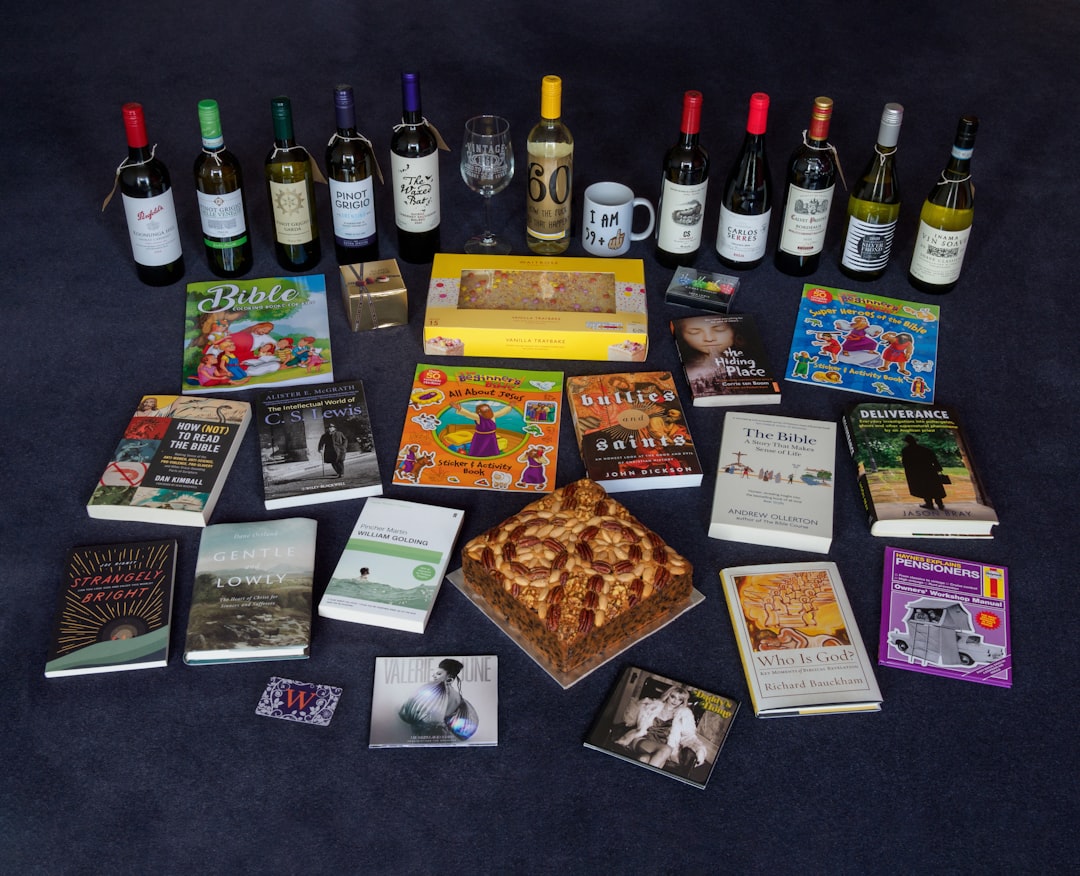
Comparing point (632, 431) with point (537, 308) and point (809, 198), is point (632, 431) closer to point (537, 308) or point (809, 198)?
point (537, 308)

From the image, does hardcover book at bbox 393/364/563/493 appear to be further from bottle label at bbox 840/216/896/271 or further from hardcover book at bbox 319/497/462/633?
bottle label at bbox 840/216/896/271

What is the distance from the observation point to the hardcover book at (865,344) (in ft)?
5.50

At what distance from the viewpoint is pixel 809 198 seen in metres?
1.78

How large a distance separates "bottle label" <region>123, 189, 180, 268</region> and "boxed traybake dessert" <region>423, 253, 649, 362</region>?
0.45 m

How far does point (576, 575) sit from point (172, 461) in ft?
2.04

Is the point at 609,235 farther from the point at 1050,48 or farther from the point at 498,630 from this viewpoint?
the point at 1050,48

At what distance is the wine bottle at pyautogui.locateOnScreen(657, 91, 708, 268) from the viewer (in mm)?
1716

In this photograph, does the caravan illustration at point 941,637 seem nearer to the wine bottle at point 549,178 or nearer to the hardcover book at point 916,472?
the hardcover book at point 916,472

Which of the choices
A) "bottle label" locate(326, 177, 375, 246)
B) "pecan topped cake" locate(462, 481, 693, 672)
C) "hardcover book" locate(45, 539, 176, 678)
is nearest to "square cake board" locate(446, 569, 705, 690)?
"pecan topped cake" locate(462, 481, 693, 672)

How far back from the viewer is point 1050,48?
2.66m

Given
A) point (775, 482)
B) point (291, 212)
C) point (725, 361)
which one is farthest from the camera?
point (291, 212)

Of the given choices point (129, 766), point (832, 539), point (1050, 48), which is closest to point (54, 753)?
point (129, 766)

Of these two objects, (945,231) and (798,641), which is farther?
(945,231)

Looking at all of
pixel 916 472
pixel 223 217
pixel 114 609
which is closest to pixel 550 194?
pixel 223 217
